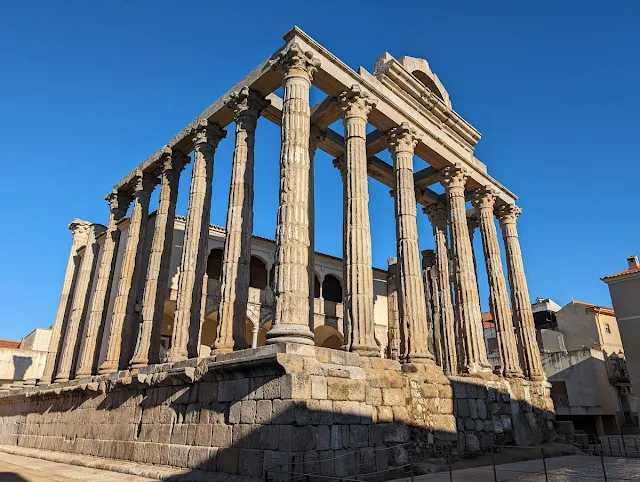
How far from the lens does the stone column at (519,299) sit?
54.7 ft

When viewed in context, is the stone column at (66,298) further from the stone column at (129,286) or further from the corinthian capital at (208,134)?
the corinthian capital at (208,134)

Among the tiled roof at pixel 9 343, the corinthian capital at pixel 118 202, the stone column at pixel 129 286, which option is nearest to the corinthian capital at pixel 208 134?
the stone column at pixel 129 286

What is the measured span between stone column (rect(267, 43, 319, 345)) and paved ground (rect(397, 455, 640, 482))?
365cm

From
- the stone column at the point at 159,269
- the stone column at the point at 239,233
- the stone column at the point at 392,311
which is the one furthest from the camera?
the stone column at the point at 392,311

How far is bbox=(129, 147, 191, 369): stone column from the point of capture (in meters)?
14.1

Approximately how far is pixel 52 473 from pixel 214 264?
41.3ft

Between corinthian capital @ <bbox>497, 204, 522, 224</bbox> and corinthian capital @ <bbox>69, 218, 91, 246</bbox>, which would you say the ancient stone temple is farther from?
corinthian capital @ <bbox>69, 218, 91, 246</bbox>

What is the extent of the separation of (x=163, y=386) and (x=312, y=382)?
5.00 meters

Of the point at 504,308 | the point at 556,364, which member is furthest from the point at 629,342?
the point at 504,308

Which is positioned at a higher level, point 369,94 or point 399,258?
point 369,94

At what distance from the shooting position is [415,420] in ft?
35.0

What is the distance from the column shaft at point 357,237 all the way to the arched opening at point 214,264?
453 inches

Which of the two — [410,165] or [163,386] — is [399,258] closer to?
[410,165]

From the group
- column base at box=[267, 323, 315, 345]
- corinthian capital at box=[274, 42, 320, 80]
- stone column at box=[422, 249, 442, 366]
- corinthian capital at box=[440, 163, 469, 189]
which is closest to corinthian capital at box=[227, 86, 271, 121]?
corinthian capital at box=[274, 42, 320, 80]
